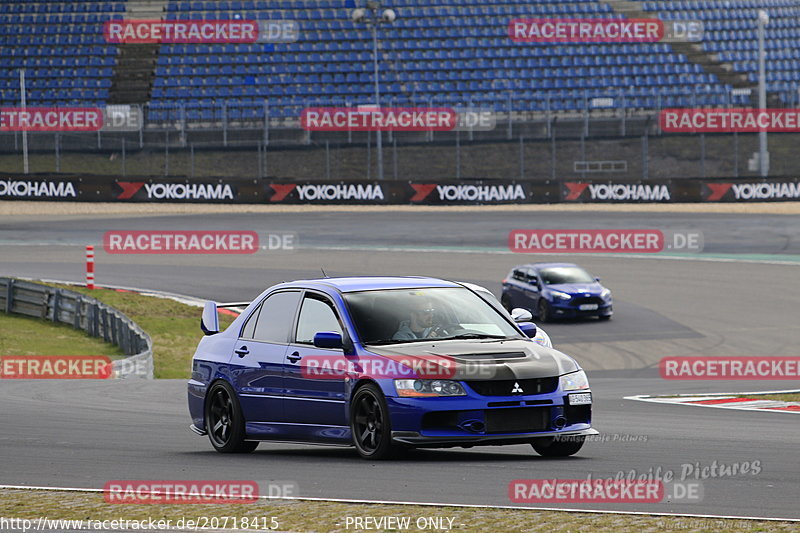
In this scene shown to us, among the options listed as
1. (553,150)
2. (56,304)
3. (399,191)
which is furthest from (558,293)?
(553,150)

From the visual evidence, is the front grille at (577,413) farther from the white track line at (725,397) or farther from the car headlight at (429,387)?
the white track line at (725,397)

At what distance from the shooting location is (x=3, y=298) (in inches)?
1120

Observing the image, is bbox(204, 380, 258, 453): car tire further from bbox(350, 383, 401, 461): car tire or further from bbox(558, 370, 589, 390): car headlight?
bbox(558, 370, 589, 390): car headlight

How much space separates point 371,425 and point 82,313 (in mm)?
17738

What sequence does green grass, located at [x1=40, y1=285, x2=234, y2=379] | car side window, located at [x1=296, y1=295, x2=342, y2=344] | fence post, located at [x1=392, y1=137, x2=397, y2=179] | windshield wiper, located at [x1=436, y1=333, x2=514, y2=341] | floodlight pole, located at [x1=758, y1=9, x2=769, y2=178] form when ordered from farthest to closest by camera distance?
fence post, located at [x1=392, y1=137, x2=397, y2=179] < floodlight pole, located at [x1=758, y1=9, x2=769, y2=178] < green grass, located at [x1=40, y1=285, x2=234, y2=379] < car side window, located at [x1=296, y1=295, x2=342, y2=344] < windshield wiper, located at [x1=436, y1=333, x2=514, y2=341]

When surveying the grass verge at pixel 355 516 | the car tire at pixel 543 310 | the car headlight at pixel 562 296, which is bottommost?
the car tire at pixel 543 310

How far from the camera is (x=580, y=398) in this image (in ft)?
30.1

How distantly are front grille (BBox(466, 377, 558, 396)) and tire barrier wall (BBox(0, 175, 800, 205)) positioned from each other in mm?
39054

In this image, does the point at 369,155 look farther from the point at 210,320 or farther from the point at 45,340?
the point at 210,320

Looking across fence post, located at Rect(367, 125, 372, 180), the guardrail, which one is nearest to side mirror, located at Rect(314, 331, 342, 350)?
the guardrail

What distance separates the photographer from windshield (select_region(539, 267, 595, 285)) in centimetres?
2890

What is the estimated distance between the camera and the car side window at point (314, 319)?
385 inches

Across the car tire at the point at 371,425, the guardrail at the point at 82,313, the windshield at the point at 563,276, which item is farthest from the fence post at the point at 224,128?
the car tire at the point at 371,425

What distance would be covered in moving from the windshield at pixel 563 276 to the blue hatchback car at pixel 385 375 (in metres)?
18.7
